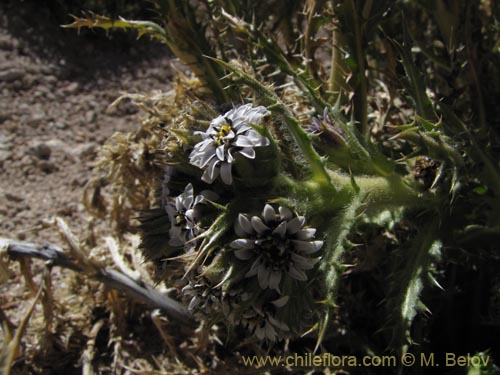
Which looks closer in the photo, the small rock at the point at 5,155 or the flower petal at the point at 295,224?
the flower petal at the point at 295,224

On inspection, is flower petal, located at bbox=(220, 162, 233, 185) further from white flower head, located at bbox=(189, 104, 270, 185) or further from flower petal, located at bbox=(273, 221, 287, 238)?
flower petal, located at bbox=(273, 221, 287, 238)

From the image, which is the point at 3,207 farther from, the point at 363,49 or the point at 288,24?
the point at 363,49

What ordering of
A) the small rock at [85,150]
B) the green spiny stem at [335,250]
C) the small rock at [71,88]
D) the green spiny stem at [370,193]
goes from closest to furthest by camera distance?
1. the green spiny stem at [335,250]
2. the green spiny stem at [370,193]
3. the small rock at [85,150]
4. the small rock at [71,88]

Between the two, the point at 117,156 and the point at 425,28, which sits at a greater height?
the point at 425,28

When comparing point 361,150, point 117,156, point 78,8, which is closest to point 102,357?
point 117,156

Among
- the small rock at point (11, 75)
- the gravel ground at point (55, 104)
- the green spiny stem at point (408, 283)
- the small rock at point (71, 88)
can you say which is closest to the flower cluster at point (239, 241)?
the green spiny stem at point (408, 283)

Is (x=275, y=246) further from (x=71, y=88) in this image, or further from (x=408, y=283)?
(x=71, y=88)

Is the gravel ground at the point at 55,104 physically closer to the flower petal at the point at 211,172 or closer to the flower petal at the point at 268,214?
the flower petal at the point at 211,172
